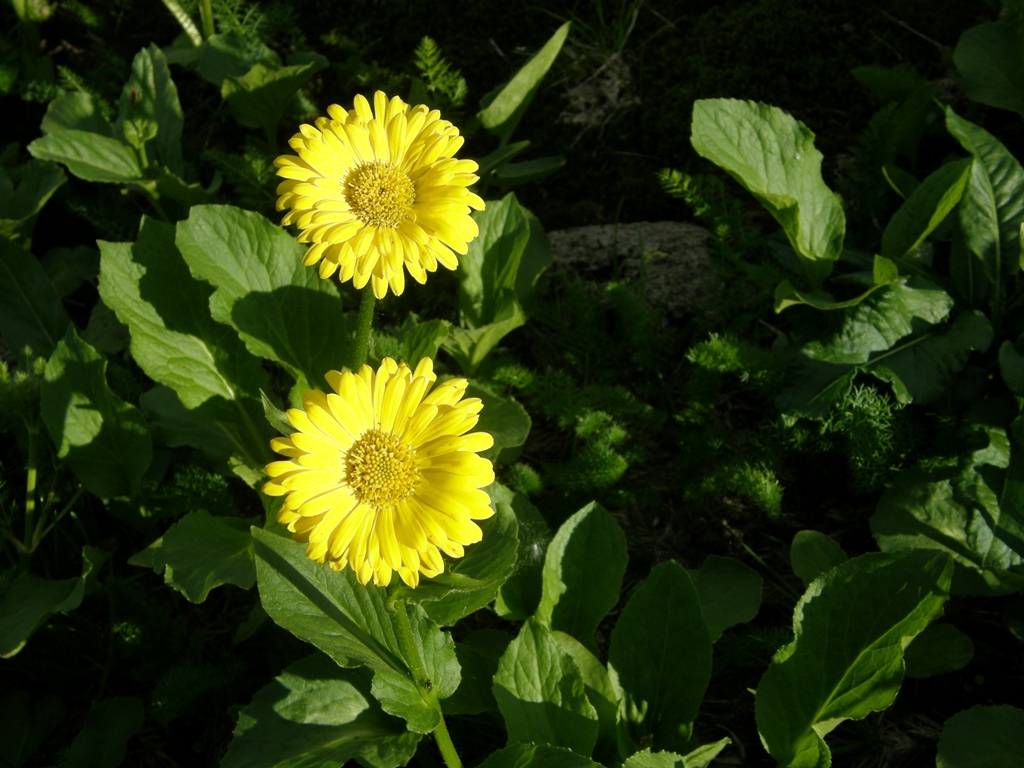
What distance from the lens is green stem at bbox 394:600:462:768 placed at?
1813 mm

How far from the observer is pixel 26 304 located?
10.0 feet

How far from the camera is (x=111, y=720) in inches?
96.3

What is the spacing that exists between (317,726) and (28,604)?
34.7 inches

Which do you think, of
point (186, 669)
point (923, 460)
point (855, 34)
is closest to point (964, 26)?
point (855, 34)

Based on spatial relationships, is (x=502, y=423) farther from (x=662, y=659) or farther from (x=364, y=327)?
(x=662, y=659)

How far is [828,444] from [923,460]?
0.82ft

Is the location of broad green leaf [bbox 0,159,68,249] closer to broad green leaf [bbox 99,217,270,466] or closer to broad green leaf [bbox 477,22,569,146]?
broad green leaf [bbox 99,217,270,466]

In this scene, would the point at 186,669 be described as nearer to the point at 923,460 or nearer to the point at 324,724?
the point at 324,724

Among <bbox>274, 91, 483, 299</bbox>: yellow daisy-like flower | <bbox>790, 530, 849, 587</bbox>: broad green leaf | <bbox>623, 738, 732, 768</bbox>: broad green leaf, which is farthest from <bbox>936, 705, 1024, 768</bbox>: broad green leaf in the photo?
<bbox>274, 91, 483, 299</bbox>: yellow daisy-like flower

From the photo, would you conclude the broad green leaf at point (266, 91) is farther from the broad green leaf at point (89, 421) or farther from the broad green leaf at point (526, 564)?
the broad green leaf at point (526, 564)

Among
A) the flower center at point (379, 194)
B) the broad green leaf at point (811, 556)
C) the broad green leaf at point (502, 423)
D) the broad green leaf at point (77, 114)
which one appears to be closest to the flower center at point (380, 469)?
the flower center at point (379, 194)

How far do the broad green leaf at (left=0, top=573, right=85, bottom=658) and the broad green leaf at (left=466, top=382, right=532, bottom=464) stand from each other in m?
1.12

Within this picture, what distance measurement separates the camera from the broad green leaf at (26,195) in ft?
10.1

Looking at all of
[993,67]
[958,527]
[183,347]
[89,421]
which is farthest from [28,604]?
[993,67]
